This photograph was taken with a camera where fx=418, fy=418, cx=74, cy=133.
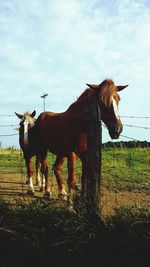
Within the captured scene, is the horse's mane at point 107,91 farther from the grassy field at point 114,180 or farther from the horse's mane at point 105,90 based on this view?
the grassy field at point 114,180

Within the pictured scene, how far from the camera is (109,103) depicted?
7.35 metres

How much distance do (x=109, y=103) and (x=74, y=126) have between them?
1373mm

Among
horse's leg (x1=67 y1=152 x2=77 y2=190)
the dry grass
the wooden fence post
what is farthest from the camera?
the dry grass

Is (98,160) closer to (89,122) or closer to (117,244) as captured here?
(89,122)

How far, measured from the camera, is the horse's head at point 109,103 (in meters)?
6.89

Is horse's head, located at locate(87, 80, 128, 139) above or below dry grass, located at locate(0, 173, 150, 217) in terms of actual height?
above

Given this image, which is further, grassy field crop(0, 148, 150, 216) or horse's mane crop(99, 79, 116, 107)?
grassy field crop(0, 148, 150, 216)

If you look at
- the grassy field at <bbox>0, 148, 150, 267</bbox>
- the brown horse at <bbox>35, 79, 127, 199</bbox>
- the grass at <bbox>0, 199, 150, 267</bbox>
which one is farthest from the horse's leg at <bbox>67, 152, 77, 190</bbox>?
the grass at <bbox>0, 199, 150, 267</bbox>

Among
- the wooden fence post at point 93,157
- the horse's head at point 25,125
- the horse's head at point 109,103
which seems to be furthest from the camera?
the horse's head at point 25,125

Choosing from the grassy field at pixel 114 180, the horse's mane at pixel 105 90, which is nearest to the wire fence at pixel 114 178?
the grassy field at pixel 114 180

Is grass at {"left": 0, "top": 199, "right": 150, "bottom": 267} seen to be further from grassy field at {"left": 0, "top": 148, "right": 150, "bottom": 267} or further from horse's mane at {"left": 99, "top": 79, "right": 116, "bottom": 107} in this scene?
horse's mane at {"left": 99, "top": 79, "right": 116, "bottom": 107}

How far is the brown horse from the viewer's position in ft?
23.7

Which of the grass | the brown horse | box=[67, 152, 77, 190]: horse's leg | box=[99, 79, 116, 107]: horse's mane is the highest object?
box=[99, 79, 116, 107]: horse's mane

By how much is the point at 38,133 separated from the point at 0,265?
674 cm
